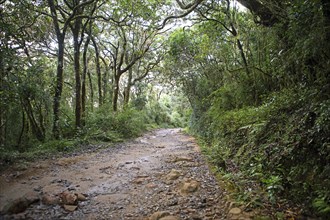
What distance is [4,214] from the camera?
3162mm

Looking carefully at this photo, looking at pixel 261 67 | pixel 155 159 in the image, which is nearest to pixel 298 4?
pixel 261 67

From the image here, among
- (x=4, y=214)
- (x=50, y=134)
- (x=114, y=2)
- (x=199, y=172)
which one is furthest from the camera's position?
(x=114, y=2)

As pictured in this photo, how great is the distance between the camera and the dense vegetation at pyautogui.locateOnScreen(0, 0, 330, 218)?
12.1 feet

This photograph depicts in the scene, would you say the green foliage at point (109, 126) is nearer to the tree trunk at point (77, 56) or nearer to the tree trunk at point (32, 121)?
the tree trunk at point (77, 56)

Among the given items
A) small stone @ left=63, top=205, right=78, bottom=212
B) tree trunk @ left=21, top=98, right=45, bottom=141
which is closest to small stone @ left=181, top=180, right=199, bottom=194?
small stone @ left=63, top=205, right=78, bottom=212

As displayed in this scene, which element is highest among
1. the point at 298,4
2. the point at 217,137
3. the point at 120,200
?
the point at 298,4

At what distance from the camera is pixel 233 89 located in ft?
30.9

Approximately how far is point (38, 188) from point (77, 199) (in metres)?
1.03

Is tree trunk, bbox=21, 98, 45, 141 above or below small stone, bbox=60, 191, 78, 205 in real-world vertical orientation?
above

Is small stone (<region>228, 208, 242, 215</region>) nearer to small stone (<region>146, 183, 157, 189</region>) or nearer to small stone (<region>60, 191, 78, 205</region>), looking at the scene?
small stone (<region>146, 183, 157, 189</region>)

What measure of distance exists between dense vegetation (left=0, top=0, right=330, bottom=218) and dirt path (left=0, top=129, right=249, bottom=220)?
2.18 ft

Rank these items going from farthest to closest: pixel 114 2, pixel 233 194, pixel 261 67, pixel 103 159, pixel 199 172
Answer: pixel 114 2, pixel 261 67, pixel 103 159, pixel 199 172, pixel 233 194

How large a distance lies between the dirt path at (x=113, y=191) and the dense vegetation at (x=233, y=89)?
67 centimetres

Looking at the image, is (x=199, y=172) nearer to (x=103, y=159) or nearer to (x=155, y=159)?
(x=155, y=159)
